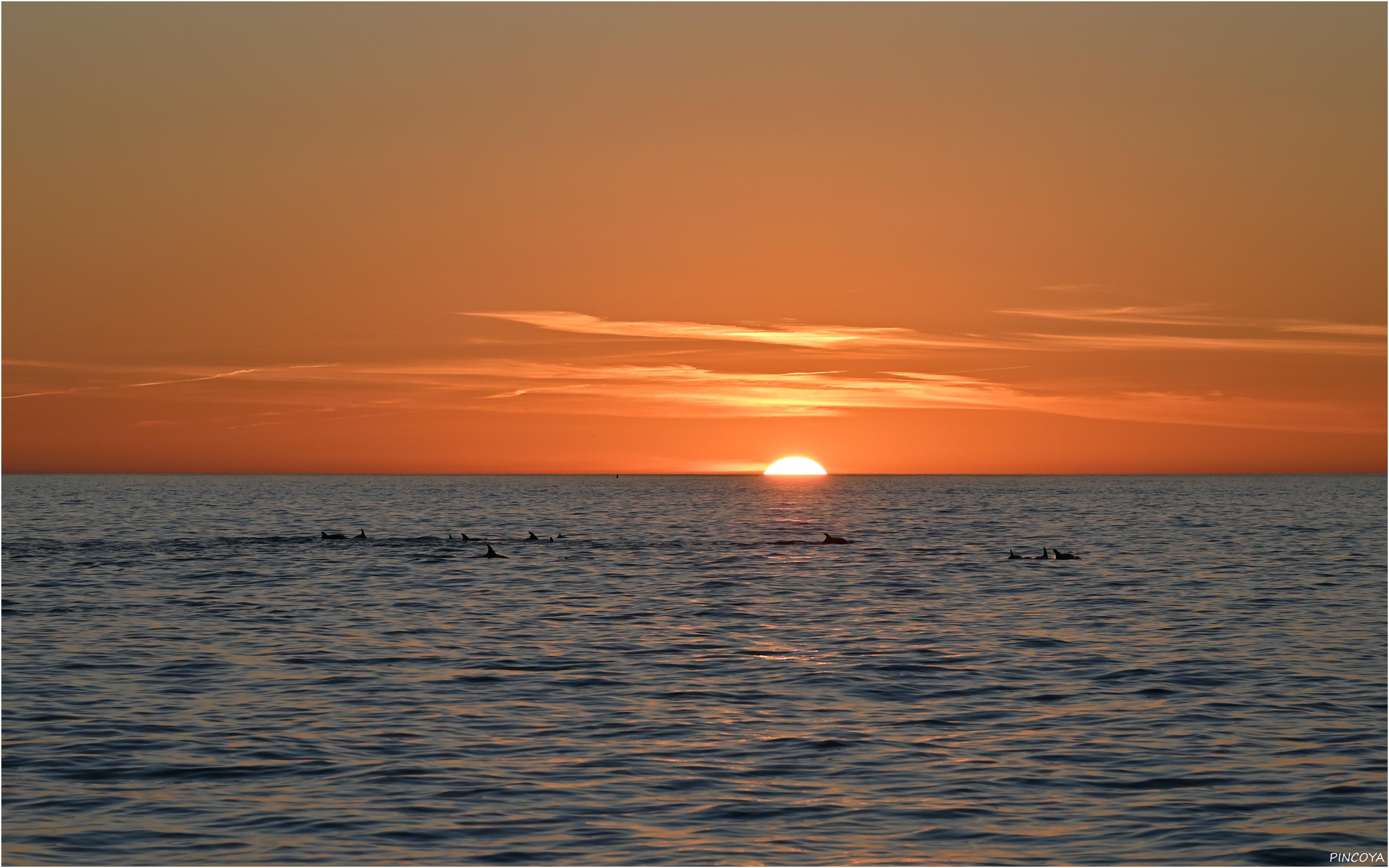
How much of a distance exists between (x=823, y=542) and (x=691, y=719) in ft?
201

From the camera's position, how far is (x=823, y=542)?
280 feet

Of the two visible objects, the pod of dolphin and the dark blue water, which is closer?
the dark blue water

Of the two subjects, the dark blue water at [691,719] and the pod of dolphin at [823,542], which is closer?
the dark blue water at [691,719]

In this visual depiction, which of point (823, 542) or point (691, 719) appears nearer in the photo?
point (691, 719)

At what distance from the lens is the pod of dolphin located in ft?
229

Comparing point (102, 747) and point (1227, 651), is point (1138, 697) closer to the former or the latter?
point (1227, 651)

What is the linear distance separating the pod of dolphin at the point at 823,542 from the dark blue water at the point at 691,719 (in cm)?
1245

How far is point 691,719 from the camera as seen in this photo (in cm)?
2484

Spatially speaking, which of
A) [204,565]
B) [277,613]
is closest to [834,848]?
[277,613]

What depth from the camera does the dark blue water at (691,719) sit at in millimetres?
17750

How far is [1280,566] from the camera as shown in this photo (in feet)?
205

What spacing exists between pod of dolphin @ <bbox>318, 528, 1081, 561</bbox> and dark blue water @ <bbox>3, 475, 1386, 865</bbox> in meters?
12.4

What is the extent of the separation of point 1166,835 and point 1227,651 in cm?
1752

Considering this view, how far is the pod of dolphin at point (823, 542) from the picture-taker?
69.8 meters
